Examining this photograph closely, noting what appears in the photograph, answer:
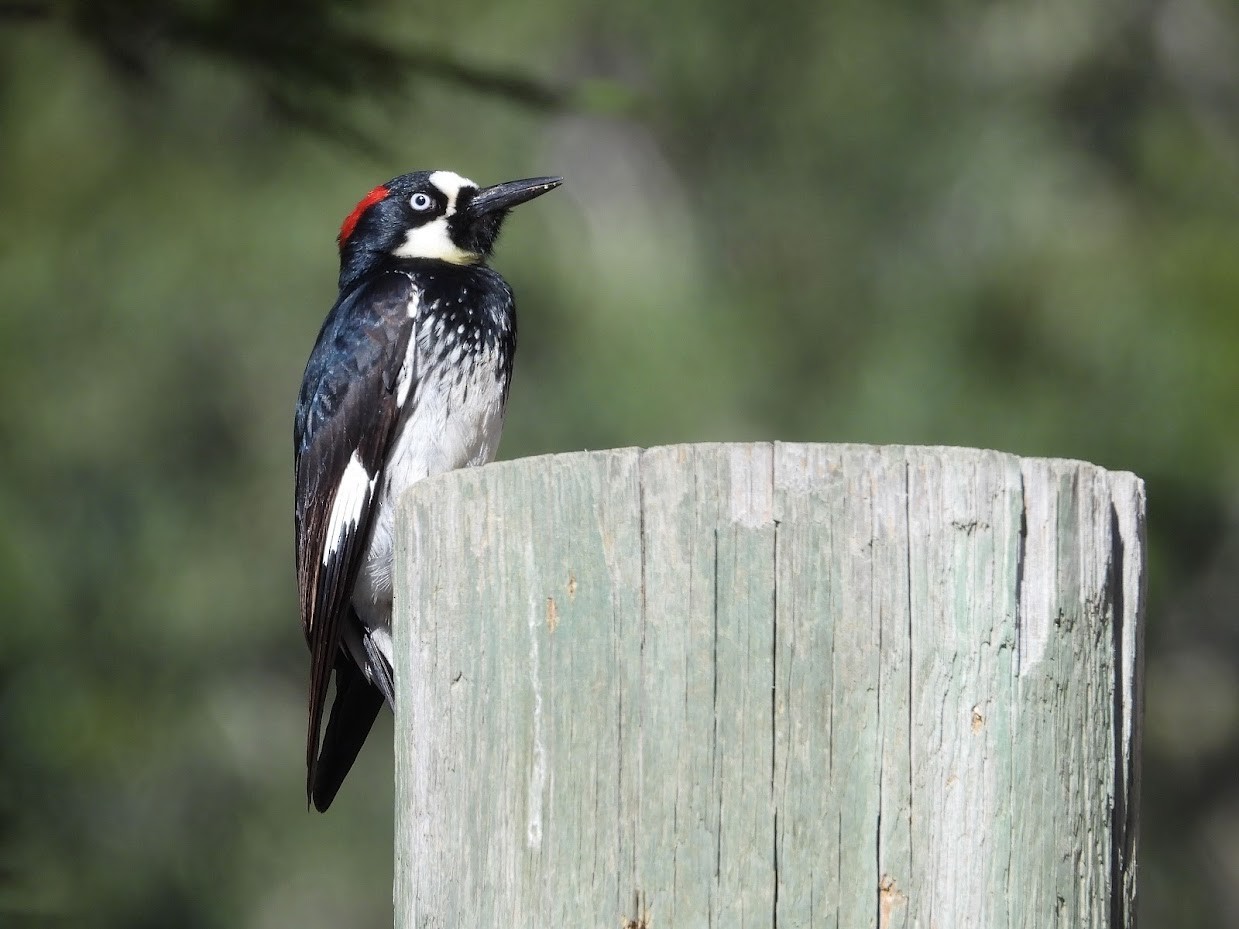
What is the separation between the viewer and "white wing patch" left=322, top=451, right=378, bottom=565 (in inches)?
135

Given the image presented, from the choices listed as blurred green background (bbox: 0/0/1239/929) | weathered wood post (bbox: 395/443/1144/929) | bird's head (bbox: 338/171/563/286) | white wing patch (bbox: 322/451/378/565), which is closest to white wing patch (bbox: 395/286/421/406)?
white wing patch (bbox: 322/451/378/565)

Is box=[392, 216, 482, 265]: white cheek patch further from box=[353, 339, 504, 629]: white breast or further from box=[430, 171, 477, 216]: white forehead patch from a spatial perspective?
box=[353, 339, 504, 629]: white breast

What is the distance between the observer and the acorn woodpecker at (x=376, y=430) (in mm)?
3408

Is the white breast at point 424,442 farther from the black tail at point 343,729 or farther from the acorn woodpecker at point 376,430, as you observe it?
the black tail at point 343,729

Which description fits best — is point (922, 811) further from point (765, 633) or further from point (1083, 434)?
point (1083, 434)

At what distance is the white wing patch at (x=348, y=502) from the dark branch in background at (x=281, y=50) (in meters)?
0.75

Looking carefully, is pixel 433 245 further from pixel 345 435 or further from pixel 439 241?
pixel 345 435

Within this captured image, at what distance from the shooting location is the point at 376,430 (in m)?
3.48

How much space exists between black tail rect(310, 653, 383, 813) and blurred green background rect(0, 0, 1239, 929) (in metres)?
2.21

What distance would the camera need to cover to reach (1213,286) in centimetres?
544

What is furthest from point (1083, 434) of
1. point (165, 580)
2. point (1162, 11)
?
point (165, 580)

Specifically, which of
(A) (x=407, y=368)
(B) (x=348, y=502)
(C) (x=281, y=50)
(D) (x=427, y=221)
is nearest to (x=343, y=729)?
(B) (x=348, y=502)

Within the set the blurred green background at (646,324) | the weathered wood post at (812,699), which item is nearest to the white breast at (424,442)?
the weathered wood post at (812,699)

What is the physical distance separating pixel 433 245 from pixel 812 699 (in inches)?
106
